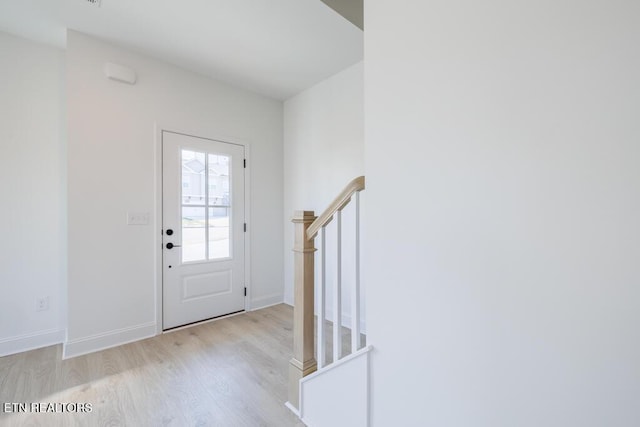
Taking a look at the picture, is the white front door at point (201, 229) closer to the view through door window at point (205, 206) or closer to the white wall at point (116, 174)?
the view through door window at point (205, 206)

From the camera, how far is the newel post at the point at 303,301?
66.6 inches

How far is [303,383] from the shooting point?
1.67 m

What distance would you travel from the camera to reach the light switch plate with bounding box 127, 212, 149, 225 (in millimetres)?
2722

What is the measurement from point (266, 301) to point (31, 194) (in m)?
2.57

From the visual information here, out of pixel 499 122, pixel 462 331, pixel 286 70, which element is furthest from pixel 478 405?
pixel 286 70

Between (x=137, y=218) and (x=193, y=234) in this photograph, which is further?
(x=193, y=234)

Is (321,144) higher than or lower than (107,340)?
higher

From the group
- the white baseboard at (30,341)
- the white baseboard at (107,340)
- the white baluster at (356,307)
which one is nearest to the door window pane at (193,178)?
the white baseboard at (107,340)

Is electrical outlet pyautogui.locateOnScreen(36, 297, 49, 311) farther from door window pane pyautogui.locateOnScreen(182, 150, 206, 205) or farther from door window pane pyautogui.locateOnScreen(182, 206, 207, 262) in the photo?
door window pane pyautogui.locateOnScreen(182, 150, 206, 205)

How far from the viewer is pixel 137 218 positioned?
2.76m

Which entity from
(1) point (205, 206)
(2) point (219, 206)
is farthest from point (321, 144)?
(1) point (205, 206)

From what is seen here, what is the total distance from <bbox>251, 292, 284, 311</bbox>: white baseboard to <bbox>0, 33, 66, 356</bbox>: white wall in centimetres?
184

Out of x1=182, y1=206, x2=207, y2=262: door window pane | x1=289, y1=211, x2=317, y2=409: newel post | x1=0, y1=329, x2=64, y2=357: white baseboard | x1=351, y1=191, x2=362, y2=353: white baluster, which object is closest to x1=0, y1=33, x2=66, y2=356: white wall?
x1=0, y1=329, x2=64, y2=357: white baseboard

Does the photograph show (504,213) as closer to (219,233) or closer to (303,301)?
(303,301)
